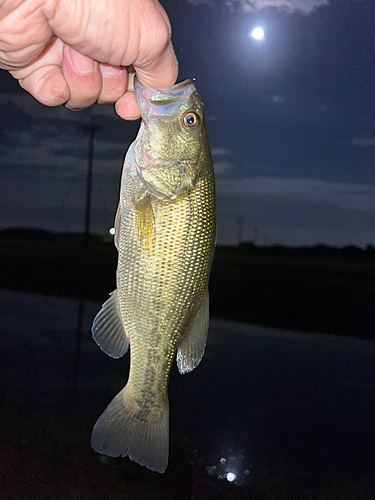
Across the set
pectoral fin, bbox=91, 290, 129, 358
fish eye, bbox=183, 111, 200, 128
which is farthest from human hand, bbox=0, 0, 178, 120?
pectoral fin, bbox=91, 290, 129, 358

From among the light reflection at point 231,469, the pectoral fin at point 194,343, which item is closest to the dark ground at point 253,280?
the light reflection at point 231,469

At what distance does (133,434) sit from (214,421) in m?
4.89

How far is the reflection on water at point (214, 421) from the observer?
15.5 feet

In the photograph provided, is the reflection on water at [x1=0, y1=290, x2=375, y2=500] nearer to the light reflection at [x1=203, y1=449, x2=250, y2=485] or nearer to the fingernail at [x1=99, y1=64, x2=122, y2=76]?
the light reflection at [x1=203, y1=449, x2=250, y2=485]

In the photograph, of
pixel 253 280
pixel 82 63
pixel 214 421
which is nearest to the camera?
pixel 82 63

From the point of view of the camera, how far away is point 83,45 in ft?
4.53

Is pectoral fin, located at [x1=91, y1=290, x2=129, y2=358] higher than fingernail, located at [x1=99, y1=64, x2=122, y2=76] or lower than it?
lower

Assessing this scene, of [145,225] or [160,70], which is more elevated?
[160,70]

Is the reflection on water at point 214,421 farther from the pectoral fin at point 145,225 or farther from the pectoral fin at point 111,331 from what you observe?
the pectoral fin at point 145,225

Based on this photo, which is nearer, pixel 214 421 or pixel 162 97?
pixel 162 97

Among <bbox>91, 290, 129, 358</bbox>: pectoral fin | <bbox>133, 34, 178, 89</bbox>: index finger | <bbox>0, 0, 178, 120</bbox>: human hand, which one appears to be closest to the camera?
<bbox>0, 0, 178, 120</bbox>: human hand

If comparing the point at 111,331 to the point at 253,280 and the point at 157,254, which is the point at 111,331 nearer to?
the point at 157,254

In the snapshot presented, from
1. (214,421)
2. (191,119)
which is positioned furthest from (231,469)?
(191,119)

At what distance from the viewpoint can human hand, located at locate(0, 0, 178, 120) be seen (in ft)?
4.17
